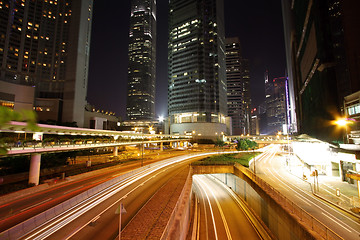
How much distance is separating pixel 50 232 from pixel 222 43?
149 m

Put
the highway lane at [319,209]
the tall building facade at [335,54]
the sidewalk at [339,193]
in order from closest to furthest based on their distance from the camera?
the highway lane at [319,209], the sidewalk at [339,193], the tall building facade at [335,54]

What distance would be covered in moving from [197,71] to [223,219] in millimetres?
106835

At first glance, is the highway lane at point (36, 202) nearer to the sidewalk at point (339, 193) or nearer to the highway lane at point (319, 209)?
the highway lane at point (319, 209)

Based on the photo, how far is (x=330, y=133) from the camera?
33.4 meters

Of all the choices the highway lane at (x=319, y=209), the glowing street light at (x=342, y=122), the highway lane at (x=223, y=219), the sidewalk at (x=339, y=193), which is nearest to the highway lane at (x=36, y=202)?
the highway lane at (x=223, y=219)

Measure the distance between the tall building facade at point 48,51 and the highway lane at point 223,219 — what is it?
246 ft

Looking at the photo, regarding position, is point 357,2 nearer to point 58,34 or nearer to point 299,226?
point 299,226

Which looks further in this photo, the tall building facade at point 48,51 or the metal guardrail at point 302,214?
the tall building facade at point 48,51

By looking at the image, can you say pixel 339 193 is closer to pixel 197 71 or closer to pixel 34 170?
pixel 34 170

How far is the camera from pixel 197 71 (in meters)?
119

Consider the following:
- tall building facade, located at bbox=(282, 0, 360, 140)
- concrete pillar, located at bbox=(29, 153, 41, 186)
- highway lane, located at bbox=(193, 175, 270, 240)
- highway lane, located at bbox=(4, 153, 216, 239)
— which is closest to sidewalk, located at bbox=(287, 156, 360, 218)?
tall building facade, located at bbox=(282, 0, 360, 140)

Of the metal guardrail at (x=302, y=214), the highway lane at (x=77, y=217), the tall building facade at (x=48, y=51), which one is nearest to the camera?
the highway lane at (x=77, y=217)

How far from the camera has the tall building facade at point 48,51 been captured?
82.4 m

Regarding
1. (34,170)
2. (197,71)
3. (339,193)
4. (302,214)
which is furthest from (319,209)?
(197,71)
